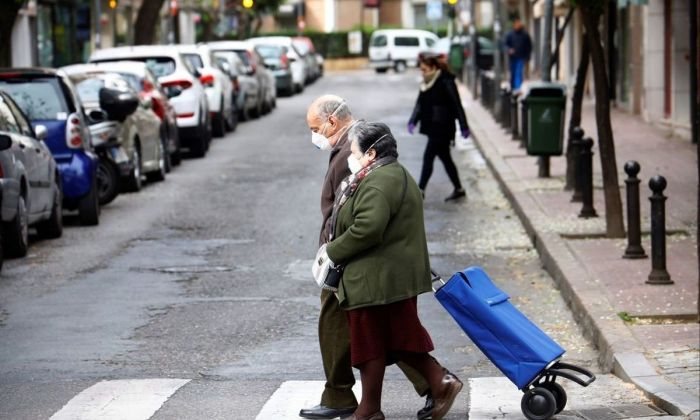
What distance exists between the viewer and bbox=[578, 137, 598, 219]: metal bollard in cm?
1571

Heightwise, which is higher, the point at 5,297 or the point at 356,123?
the point at 356,123

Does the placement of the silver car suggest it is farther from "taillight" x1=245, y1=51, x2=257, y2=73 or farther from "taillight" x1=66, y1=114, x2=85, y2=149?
"taillight" x1=245, y1=51, x2=257, y2=73

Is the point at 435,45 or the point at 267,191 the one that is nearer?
the point at 267,191

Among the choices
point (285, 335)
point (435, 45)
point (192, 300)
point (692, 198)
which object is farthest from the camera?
point (435, 45)

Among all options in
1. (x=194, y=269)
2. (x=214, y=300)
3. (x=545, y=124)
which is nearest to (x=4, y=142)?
(x=194, y=269)

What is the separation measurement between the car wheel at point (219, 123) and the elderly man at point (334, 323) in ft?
72.4

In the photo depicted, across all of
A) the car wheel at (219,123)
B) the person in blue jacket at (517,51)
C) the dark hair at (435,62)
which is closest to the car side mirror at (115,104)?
the dark hair at (435,62)

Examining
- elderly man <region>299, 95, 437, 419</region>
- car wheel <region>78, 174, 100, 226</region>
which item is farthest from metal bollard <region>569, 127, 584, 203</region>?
elderly man <region>299, 95, 437, 419</region>

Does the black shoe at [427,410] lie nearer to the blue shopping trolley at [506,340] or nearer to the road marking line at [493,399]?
the road marking line at [493,399]

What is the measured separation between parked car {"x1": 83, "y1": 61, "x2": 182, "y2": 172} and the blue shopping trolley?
1425 cm

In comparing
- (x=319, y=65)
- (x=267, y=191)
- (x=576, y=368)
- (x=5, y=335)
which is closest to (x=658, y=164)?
(x=267, y=191)

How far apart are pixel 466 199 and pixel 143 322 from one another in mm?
8557

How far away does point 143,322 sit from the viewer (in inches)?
452

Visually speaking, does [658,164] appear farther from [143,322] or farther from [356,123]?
[356,123]
